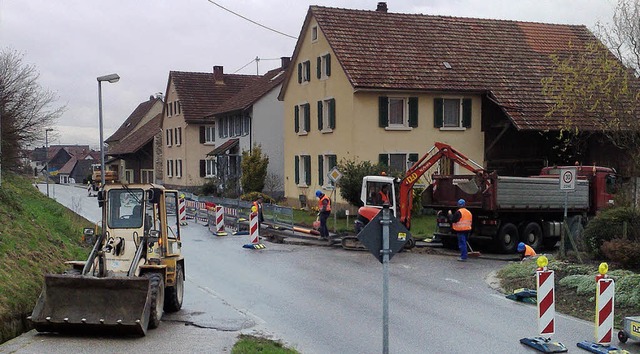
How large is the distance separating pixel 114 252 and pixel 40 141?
2023cm

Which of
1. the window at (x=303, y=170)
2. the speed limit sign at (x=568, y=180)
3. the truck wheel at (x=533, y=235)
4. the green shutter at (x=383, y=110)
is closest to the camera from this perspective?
the speed limit sign at (x=568, y=180)

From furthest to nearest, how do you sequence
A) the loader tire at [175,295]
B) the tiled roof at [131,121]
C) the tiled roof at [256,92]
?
the tiled roof at [131,121] < the tiled roof at [256,92] < the loader tire at [175,295]

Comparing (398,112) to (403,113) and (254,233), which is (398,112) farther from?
(254,233)

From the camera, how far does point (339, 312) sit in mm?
13648

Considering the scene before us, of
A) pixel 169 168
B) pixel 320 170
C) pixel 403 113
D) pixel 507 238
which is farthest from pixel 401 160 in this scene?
pixel 169 168

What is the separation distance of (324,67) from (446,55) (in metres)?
5.74

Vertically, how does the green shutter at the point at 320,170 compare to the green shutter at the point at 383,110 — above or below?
below

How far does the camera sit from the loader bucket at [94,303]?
10.8 meters

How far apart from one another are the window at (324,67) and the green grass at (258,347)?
25.2 meters

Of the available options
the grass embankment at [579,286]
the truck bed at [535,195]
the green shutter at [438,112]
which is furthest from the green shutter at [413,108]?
the grass embankment at [579,286]

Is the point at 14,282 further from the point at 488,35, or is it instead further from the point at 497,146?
the point at 488,35

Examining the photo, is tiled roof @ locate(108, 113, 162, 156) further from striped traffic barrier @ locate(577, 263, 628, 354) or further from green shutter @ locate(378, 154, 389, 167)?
striped traffic barrier @ locate(577, 263, 628, 354)

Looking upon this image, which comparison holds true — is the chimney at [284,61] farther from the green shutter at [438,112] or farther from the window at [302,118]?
the green shutter at [438,112]

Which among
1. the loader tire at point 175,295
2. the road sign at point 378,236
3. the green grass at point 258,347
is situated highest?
the road sign at point 378,236
